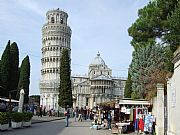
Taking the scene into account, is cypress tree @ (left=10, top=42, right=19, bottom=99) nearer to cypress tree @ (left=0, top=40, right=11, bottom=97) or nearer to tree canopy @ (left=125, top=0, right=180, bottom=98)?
cypress tree @ (left=0, top=40, right=11, bottom=97)

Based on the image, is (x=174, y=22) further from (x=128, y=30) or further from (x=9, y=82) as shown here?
(x=9, y=82)

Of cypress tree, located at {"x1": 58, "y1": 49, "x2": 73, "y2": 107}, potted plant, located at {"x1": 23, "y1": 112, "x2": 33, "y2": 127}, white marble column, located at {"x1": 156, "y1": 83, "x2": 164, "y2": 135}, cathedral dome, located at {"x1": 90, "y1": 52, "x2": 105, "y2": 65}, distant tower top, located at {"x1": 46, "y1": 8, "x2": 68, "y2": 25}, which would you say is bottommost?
potted plant, located at {"x1": 23, "y1": 112, "x2": 33, "y2": 127}

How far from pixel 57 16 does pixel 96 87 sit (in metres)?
27.2

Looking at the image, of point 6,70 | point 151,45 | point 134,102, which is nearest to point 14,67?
point 6,70

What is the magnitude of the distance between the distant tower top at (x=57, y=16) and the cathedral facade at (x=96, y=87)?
22.3 meters

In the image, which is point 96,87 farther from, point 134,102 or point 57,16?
point 134,102

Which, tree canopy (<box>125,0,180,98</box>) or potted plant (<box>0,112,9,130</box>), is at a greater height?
tree canopy (<box>125,0,180,98</box>)

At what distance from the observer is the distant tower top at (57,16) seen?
358 feet

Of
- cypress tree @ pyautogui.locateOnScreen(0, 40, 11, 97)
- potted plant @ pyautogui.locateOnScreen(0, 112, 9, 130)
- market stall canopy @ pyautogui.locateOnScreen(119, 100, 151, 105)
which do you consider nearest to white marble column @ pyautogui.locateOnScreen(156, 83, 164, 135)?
market stall canopy @ pyautogui.locateOnScreen(119, 100, 151, 105)

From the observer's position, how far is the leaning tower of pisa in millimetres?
107000

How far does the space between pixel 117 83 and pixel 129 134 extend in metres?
104

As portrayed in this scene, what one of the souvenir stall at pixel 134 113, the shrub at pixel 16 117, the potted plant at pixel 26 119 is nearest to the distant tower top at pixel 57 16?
the potted plant at pixel 26 119

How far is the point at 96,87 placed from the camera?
114 meters

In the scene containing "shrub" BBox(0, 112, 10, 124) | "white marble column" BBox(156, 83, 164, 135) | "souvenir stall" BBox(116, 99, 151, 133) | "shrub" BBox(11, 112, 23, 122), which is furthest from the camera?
"shrub" BBox(11, 112, 23, 122)
